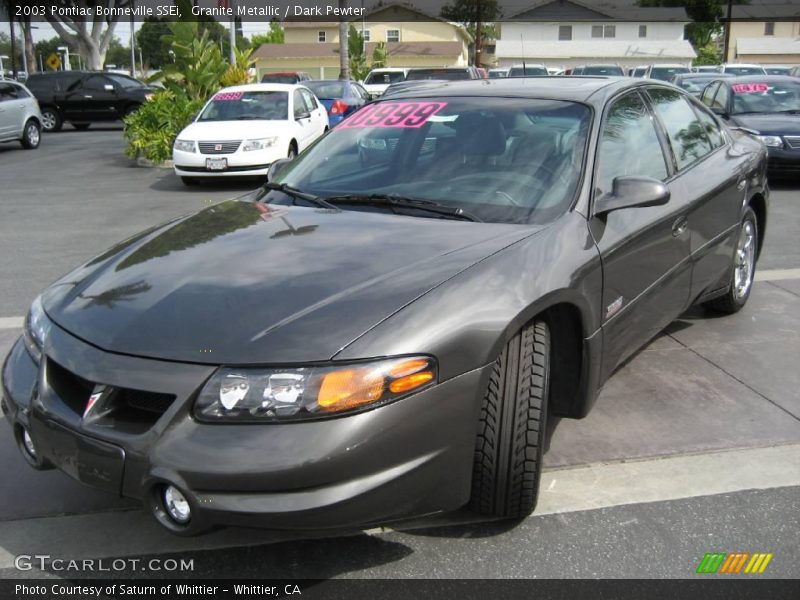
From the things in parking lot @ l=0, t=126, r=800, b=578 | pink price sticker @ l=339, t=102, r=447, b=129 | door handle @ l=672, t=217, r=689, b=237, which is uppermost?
pink price sticker @ l=339, t=102, r=447, b=129

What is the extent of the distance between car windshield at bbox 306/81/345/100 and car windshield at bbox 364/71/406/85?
7000 millimetres

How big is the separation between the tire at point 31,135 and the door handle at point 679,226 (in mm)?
18195

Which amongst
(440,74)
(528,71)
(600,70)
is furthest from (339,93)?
(528,71)

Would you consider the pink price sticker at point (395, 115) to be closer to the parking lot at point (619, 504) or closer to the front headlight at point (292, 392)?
the parking lot at point (619, 504)

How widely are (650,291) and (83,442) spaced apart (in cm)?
255

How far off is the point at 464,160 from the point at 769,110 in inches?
390

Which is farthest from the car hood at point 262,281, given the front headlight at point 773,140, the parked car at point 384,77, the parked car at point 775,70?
the parked car at point 775,70

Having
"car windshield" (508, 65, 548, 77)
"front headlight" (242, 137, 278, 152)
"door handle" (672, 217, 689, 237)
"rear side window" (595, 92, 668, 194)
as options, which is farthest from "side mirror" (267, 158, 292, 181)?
"car windshield" (508, 65, 548, 77)

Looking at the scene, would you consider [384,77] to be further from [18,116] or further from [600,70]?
[18,116]

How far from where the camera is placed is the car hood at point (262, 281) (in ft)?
8.32

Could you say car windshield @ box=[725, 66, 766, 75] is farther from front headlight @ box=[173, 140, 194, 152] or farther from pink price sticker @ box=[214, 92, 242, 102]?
front headlight @ box=[173, 140, 194, 152]

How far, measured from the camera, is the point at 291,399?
240cm

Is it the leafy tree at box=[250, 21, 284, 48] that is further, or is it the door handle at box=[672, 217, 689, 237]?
the leafy tree at box=[250, 21, 284, 48]

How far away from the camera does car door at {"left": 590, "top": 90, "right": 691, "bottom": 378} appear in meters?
3.52
